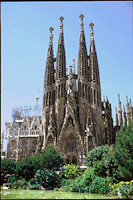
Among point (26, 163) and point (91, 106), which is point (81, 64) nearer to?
point (91, 106)

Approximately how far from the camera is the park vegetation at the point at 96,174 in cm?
1862

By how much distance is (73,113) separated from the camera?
46.5m

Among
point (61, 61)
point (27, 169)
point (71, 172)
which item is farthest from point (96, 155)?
point (61, 61)

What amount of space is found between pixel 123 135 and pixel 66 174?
8014 mm

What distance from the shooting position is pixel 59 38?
181 feet

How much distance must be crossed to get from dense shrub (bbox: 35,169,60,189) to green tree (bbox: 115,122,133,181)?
6272 millimetres

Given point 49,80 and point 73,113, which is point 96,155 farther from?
point 49,80

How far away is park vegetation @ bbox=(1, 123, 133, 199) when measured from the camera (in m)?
18.6

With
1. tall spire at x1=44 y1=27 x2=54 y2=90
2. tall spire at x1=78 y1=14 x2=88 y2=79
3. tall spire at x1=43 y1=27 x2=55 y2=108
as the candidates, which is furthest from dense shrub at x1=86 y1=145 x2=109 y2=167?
tall spire at x1=44 y1=27 x2=54 y2=90

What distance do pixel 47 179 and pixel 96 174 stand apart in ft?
16.0

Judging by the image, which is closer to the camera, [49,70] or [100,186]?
[100,186]

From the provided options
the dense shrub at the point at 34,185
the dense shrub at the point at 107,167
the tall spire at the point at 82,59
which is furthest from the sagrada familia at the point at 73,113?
the dense shrub at the point at 34,185

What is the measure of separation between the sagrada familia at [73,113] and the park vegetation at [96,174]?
1716cm

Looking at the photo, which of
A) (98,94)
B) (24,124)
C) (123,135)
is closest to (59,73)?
(98,94)
